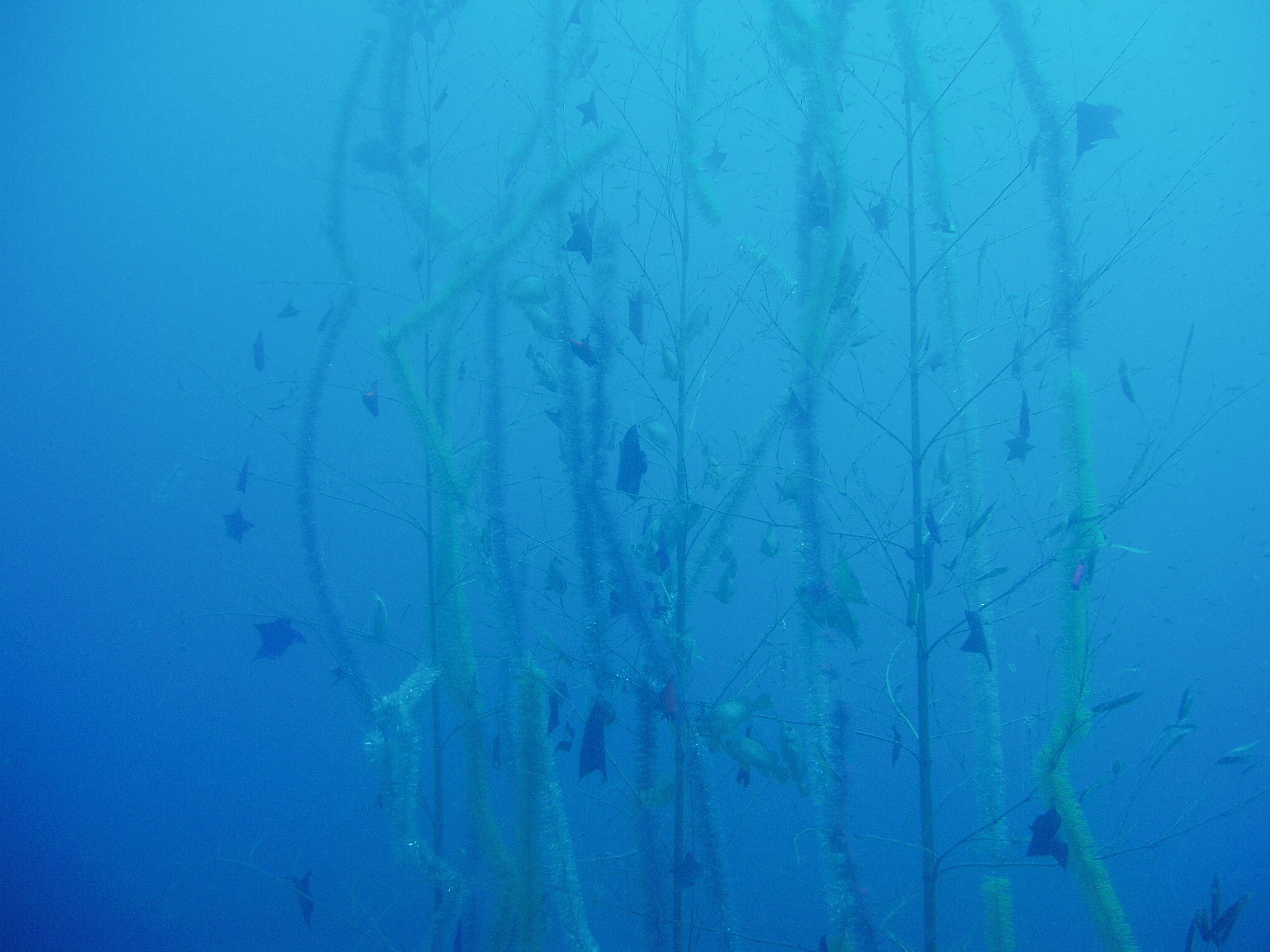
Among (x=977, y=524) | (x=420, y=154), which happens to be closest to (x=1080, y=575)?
(x=977, y=524)

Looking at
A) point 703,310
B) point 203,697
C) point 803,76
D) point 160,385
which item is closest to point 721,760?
point 703,310

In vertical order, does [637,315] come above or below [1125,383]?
above

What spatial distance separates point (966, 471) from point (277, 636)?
1301 mm

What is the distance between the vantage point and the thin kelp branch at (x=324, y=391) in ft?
4.61

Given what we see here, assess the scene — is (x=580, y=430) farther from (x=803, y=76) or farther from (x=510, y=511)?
(x=803, y=76)

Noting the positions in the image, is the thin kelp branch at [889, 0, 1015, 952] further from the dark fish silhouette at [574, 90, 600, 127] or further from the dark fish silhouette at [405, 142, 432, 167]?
the dark fish silhouette at [405, 142, 432, 167]

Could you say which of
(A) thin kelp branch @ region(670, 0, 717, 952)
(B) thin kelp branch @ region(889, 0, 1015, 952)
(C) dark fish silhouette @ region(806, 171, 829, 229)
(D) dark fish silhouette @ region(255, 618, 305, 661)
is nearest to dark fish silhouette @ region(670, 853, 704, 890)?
(A) thin kelp branch @ region(670, 0, 717, 952)

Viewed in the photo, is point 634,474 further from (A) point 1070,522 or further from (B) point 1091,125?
(B) point 1091,125

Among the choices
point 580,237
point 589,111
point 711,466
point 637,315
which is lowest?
point 711,466

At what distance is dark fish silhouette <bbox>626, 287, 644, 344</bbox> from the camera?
1262mm

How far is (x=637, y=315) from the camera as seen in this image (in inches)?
49.7

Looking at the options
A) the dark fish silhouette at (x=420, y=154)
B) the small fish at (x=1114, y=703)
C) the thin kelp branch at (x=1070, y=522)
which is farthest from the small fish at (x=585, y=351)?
the small fish at (x=1114, y=703)

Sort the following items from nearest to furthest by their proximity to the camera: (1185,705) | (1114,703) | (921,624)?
(921,624) → (1114,703) → (1185,705)

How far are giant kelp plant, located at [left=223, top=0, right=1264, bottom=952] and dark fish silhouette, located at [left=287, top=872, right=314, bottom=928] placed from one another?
0.81 feet
